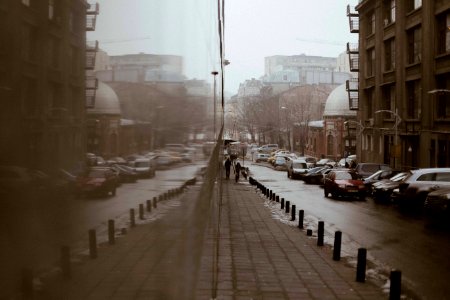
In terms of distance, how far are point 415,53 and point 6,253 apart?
40176 millimetres

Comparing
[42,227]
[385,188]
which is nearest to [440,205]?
[385,188]

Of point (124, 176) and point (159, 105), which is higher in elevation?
point (159, 105)

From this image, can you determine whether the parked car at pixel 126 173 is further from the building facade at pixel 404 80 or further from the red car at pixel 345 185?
the building facade at pixel 404 80

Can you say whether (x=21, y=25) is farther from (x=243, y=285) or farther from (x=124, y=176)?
(x=243, y=285)

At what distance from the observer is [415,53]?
3775cm

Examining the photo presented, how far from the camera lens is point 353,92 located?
54.6 meters

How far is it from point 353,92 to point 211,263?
160ft

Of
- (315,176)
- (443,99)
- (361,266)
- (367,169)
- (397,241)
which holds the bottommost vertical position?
(315,176)

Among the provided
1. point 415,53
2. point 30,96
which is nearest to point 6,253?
point 30,96

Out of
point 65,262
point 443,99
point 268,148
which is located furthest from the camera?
point 268,148

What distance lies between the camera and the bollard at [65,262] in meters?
0.86

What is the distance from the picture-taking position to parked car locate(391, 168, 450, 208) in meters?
20.1

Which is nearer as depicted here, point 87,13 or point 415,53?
point 87,13

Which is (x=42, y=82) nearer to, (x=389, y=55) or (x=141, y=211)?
(x=141, y=211)
